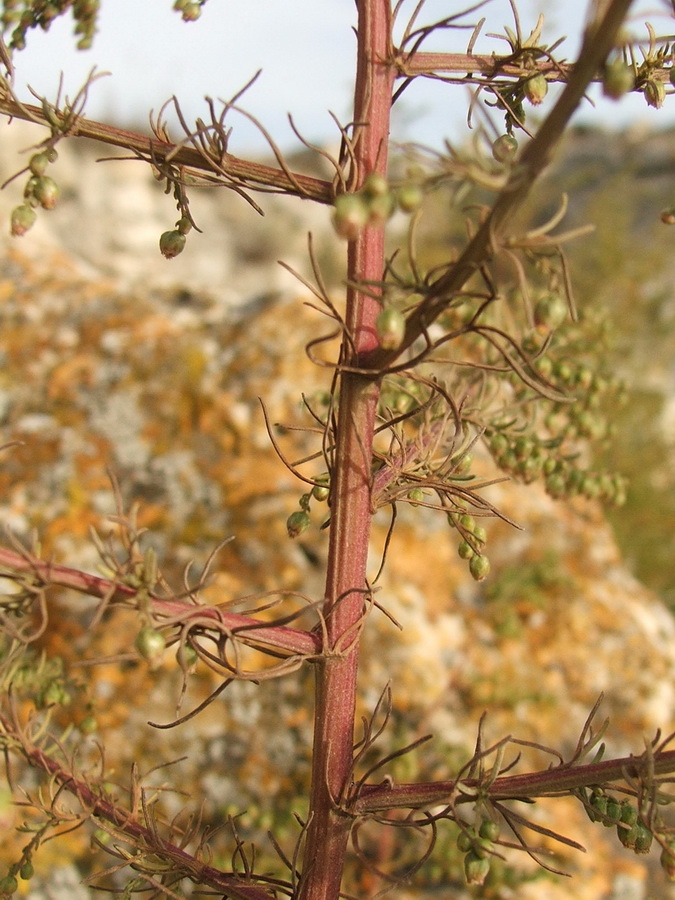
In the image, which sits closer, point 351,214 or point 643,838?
point 351,214

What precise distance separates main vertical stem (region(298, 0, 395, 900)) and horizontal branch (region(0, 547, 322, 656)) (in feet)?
0.39

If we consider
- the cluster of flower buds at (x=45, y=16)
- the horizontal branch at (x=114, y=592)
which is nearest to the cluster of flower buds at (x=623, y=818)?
the horizontal branch at (x=114, y=592)

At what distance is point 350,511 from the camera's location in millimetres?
1018

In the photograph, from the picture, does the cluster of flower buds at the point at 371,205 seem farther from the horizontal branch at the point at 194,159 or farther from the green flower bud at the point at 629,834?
the green flower bud at the point at 629,834

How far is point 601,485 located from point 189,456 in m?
1.60

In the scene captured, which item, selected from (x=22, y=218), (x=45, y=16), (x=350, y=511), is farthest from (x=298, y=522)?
(x=45, y=16)

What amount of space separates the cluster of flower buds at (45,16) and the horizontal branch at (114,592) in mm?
750

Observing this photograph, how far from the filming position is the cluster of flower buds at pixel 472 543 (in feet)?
3.53

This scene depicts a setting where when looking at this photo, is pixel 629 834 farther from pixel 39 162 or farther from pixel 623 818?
pixel 39 162

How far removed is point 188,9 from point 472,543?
0.78 meters

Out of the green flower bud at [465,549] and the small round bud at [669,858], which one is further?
the green flower bud at [465,549]

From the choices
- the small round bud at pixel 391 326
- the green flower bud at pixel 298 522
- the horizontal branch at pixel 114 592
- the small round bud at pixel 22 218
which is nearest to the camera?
the small round bud at pixel 391 326

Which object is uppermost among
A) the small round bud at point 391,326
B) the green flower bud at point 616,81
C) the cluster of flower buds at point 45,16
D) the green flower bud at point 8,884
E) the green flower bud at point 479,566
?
the cluster of flower buds at point 45,16

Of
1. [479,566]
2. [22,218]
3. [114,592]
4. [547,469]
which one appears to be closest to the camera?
[114,592]
